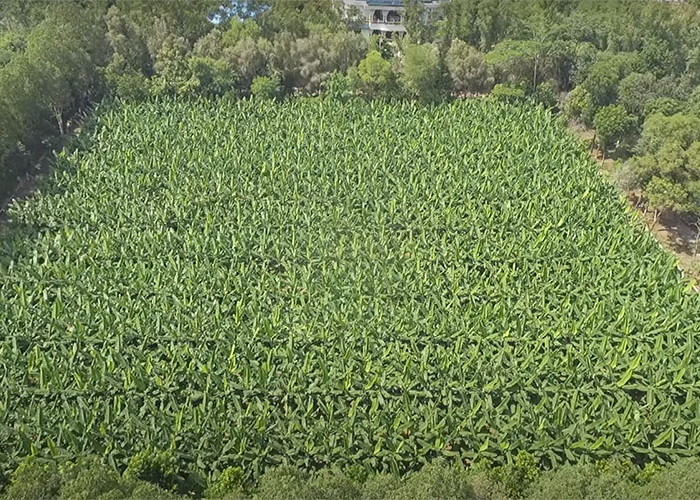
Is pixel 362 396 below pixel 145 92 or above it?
below

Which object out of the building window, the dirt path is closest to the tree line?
the dirt path

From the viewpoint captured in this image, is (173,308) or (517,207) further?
(517,207)

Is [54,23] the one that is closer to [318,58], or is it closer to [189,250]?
[318,58]

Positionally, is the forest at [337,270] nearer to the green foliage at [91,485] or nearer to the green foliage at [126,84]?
the green foliage at [91,485]

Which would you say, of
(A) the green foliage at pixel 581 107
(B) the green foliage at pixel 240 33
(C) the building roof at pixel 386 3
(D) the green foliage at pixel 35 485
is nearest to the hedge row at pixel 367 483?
(D) the green foliage at pixel 35 485

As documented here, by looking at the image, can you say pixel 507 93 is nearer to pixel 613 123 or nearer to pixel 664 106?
pixel 613 123

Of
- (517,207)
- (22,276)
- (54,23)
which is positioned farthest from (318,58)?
(22,276)

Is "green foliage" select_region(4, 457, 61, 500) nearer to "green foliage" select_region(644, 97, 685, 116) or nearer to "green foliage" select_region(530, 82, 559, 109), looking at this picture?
"green foliage" select_region(644, 97, 685, 116)
